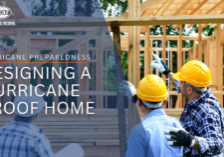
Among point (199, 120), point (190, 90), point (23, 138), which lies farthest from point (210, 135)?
point (23, 138)

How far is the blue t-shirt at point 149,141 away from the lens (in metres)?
1.81

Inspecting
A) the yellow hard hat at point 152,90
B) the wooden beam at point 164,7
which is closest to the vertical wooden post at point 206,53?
the wooden beam at point 164,7

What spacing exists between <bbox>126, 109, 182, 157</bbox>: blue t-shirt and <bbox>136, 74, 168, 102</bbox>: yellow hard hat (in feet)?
0.69

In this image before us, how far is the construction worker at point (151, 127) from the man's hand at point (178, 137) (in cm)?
4

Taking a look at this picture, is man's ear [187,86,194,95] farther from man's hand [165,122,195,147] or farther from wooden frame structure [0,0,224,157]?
wooden frame structure [0,0,224,157]

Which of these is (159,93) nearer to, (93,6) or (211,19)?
(211,19)

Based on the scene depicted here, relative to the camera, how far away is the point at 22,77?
4.52 metres

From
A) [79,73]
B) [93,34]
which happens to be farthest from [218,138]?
[79,73]

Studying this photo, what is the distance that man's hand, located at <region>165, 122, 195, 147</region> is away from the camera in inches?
74.4

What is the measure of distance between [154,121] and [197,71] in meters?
0.96

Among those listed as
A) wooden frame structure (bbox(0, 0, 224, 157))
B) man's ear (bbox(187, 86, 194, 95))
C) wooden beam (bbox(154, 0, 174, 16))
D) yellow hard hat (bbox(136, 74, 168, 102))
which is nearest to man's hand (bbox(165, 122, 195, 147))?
yellow hard hat (bbox(136, 74, 168, 102))

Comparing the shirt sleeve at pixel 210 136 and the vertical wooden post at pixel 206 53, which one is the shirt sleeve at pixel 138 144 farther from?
the vertical wooden post at pixel 206 53

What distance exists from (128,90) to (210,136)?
1268mm

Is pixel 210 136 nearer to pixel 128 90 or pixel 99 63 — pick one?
pixel 128 90
